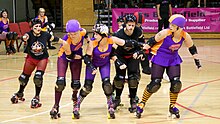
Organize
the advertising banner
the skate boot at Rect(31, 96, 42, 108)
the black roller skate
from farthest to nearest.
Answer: the advertising banner → the skate boot at Rect(31, 96, 42, 108) → the black roller skate

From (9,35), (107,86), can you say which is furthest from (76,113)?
(9,35)

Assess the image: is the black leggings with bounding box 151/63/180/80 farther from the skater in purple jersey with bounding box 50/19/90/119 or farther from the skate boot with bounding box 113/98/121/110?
the skater in purple jersey with bounding box 50/19/90/119

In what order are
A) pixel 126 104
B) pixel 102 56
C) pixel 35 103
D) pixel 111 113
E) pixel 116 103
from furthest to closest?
pixel 126 104 → pixel 35 103 → pixel 116 103 → pixel 111 113 → pixel 102 56

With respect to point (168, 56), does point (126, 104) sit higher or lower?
lower

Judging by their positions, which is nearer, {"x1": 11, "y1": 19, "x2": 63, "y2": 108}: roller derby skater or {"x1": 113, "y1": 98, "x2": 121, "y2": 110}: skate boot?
{"x1": 113, "y1": 98, "x2": 121, "y2": 110}: skate boot

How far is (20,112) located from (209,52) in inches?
304

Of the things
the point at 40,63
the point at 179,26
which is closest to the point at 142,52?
the point at 179,26

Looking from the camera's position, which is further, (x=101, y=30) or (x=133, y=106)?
(x=133, y=106)

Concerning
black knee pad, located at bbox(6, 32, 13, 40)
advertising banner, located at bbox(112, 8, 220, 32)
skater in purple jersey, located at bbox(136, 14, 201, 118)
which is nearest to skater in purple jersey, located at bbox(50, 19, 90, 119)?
skater in purple jersey, located at bbox(136, 14, 201, 118)

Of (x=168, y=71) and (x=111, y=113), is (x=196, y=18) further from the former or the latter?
(x=111, y=113)

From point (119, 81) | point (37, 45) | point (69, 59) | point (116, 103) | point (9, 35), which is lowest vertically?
point (116, 103)

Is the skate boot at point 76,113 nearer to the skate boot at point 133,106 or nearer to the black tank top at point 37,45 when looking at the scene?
the skate boot at point 133,106

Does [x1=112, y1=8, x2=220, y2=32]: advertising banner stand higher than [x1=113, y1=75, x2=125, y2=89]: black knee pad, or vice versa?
[x1=112, y1=8, x2=220, y2=32]: advertising banner

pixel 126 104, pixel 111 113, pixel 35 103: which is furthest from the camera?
pixel 126 104
